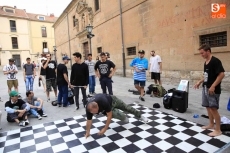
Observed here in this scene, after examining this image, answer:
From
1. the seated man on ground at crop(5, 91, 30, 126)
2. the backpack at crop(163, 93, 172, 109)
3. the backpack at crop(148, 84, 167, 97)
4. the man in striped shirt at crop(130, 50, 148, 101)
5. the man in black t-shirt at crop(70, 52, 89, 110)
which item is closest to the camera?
the seated man on ground at crop(5, 91, 30, 126)

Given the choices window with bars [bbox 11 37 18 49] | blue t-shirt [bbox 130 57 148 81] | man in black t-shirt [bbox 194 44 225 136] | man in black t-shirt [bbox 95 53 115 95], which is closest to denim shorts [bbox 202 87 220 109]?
man in black t-shirt [bbox 194 44 225 136]

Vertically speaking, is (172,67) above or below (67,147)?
above

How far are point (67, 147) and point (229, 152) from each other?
93.3 inches

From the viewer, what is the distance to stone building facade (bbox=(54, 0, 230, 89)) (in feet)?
18.6

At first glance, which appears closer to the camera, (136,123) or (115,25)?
(136,123)

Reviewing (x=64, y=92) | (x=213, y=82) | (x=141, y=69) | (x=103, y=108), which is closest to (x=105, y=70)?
(x=141, y=69)

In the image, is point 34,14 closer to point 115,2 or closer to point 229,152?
point 115,2

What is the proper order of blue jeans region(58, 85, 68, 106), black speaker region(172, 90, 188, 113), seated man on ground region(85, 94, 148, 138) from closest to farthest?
seated man on ground region(85, 94, 148, 138)
black speaker region(172, 90, 188, 113)
blue jeans region(58, 85, 68, 106)

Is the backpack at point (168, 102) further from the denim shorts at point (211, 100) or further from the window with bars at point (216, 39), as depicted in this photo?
the window with bars at point (216, 39)

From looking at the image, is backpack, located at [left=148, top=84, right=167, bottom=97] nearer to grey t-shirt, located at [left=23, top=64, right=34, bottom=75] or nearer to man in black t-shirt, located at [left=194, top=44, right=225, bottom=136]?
man in black t-shirt, located at [left=194, top=44, right=225, bottom=136]

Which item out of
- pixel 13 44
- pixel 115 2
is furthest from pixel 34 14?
pixel 115 2

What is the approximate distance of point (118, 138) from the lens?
112 inches

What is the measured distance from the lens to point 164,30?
749cm

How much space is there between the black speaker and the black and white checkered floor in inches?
15.7
